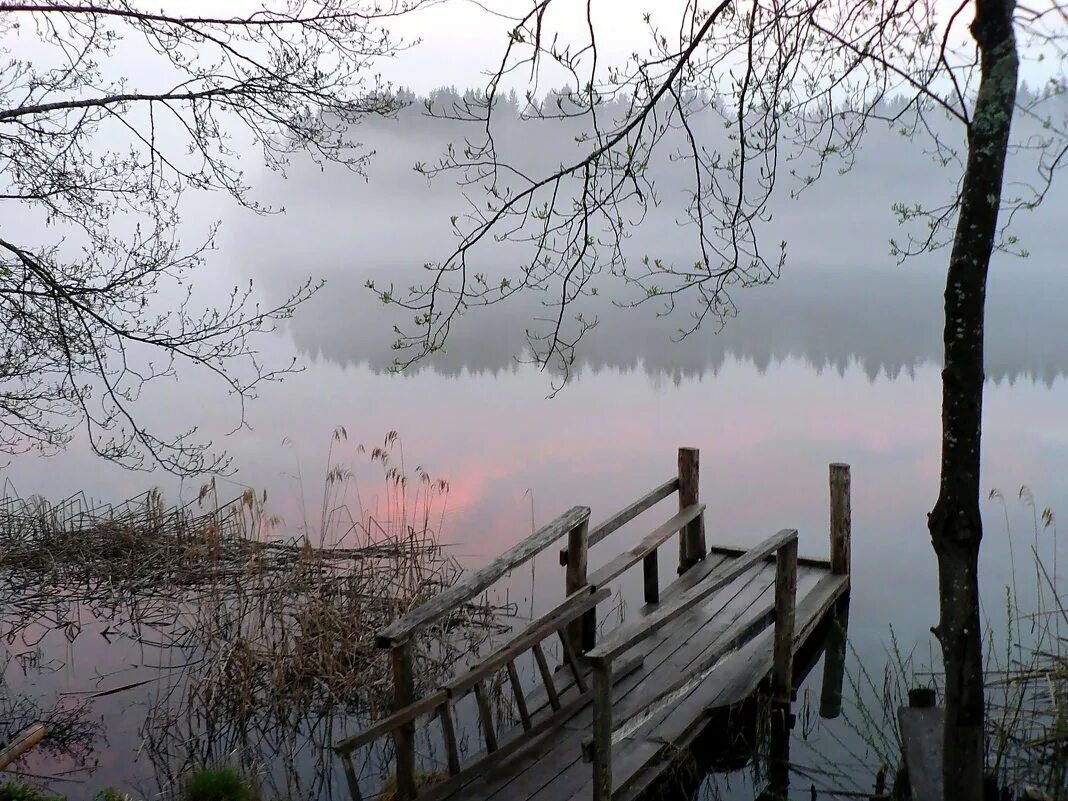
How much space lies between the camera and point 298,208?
170000 mm

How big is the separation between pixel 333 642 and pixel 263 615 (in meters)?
0.68

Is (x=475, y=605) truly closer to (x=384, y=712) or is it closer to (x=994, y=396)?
(x=384, y=712)

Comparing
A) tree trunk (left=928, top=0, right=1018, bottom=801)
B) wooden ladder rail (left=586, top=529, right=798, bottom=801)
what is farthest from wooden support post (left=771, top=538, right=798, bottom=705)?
tree trunk (left=928, top=0, right=1018, bottom=801)

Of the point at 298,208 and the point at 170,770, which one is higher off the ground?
the point at 298,208

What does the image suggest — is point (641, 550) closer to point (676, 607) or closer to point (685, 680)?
point (685, 680)

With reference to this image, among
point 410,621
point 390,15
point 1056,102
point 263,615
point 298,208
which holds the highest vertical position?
point 298,208

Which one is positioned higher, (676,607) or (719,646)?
(676,607)

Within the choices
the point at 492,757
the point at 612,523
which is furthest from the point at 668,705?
the point at 612,523

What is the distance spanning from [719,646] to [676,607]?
4.87ft

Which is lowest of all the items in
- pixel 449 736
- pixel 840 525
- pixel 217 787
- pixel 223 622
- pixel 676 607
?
pixel 217 787

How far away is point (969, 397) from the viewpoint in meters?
3.61

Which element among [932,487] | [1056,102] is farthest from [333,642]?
[932,487]

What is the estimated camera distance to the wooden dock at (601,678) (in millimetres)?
4641

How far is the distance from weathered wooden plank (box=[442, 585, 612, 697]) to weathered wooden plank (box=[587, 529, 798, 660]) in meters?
0.48
